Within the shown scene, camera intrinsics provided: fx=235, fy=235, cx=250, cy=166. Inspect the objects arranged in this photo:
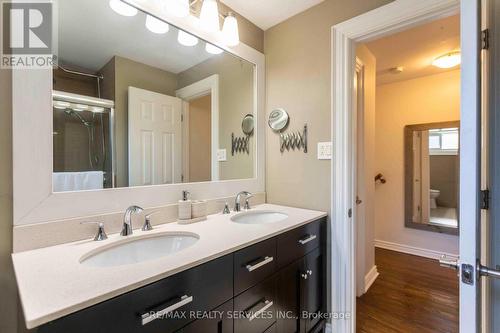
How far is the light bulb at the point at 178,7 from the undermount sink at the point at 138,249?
124 cm

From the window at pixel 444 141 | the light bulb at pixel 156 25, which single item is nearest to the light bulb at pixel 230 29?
the light bulb at pixel 156 25

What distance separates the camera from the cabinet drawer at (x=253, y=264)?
992 mm

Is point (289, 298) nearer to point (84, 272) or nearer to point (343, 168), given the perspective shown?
point (343, 168)

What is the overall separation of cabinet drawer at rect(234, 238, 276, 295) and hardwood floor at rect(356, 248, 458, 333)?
1.12m

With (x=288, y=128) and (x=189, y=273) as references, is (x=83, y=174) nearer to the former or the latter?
(x=189, y=273)

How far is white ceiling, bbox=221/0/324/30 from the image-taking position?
1662mm

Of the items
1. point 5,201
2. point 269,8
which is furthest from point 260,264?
point 269,8

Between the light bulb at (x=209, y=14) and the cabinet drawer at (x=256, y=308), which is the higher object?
the light bulb at (x=209, y=14)

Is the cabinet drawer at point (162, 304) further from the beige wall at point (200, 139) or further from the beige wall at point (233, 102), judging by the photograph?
the beige wall at point (233, 102)

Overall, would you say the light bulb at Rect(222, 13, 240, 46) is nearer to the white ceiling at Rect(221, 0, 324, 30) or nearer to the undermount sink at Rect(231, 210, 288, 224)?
the white ceiling at Rect(221, 0, 324, 30)

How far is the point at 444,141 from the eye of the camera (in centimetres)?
293

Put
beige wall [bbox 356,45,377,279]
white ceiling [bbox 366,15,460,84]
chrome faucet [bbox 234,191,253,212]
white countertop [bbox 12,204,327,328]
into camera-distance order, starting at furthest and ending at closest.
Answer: beige wall [bbox 356,45,377,279], white ceiling [bbox 366,15,460,84], chrome faucet [bbox 234,191,253,212], white countertop [bbox 12,204,327,328]

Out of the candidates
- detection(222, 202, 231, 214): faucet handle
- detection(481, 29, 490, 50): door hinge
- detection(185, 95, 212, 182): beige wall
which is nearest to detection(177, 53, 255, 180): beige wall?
detection(185, 95, 212, 182): beige wall

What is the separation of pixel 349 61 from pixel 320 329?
178cm
